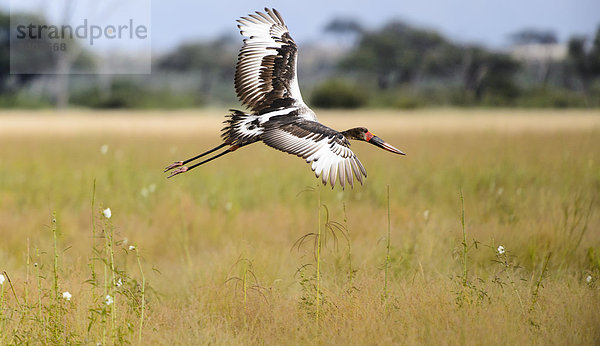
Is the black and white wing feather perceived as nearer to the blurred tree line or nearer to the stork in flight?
the stork in flight

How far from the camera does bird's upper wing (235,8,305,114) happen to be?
3623 millimetres

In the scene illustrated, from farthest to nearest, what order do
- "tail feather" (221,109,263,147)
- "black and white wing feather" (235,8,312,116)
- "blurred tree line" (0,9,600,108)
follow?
"blurred tree line" (0,9,600,108) < "black and white wing feather" (235,8,312,116) < "tail feather" (221,109,263,147)

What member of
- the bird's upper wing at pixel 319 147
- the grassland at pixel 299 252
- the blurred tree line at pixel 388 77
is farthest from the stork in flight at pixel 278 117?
the blurred tree line at pixel 388 77

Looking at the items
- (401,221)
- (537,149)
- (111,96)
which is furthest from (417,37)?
(401,221)

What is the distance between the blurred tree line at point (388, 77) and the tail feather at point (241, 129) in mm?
32075

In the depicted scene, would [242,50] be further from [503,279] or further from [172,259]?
[172,259]

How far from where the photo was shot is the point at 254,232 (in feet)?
23.7

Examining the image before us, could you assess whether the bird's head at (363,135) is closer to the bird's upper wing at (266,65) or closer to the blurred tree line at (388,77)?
the bird's upper wing at (266,65)

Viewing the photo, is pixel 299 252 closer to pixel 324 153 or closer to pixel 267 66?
pixel 267 66

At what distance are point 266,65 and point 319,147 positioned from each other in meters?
0.91

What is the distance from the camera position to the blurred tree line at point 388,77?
4087 cm

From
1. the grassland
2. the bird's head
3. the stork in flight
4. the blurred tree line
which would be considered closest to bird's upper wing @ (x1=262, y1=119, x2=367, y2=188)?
the stork in flight

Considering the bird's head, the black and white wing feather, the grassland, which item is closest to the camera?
the bird's head

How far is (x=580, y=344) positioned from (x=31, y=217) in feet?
19.3
